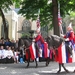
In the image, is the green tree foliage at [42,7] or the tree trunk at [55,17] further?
the green tree foliage at [42,7]

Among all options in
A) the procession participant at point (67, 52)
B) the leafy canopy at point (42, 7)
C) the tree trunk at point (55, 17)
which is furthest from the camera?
the leafy canopy at point (42, 7)

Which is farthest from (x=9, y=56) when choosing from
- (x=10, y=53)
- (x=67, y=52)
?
(x=67, y=52)

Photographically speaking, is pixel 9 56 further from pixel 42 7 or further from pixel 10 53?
pixel 42 7

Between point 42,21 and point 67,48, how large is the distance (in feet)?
50.1

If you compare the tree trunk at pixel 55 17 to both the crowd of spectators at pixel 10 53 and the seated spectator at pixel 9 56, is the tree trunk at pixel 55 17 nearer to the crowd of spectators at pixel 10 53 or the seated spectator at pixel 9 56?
the crowd of spectators at pixel 10 53

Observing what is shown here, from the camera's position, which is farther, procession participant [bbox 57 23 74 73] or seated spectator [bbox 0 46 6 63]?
seated spectator [bbox 0 46 6 63]

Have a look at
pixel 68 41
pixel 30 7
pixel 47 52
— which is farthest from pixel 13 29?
pixel 68 41

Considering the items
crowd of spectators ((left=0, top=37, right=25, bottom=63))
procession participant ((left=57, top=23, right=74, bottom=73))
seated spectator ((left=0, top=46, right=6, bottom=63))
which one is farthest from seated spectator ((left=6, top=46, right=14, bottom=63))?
procession participant ((left=57, top=23, right=74, bottom=73))

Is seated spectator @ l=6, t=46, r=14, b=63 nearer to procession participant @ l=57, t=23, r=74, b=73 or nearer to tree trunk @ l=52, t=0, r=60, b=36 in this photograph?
tree trunk @ l=52, t=0, r=60, b=36

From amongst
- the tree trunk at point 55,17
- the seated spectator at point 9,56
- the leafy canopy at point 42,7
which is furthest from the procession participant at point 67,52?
the leafy canopy at point 42,7

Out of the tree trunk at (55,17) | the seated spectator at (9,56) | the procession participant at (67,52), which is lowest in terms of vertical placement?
the seated spectator at (9,56)

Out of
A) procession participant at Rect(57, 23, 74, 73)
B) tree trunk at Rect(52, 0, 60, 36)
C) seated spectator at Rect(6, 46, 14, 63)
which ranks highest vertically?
tree trunk at Rect(52, 0, 60, 36)

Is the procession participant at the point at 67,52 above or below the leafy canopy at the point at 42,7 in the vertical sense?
below

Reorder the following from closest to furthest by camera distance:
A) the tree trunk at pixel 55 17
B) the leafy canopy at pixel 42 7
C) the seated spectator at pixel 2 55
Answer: the seated spectator at pixel 2 55 < the tree trunk at pixel 55 17 < the leafy canopy at pixel 42 7
